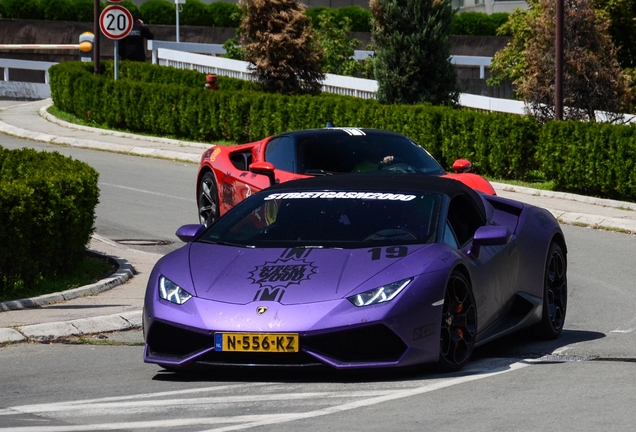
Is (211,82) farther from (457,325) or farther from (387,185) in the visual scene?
(457,325)

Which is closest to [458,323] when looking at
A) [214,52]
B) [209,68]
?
[209,68]

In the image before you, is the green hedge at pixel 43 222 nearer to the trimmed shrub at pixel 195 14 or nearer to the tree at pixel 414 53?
the tree at pixel 414 53

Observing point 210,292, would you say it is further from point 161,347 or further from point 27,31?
point 27,31

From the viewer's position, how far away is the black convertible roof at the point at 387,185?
30.8 ft

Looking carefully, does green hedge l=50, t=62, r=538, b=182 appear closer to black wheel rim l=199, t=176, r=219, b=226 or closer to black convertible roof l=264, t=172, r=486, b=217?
black wheel rim l=199, t=176, r=219, b=226

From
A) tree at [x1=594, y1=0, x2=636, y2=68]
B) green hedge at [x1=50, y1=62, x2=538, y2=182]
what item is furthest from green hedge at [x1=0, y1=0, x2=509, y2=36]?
tree at [x1=594, y1=0, x2=636, y2=68]

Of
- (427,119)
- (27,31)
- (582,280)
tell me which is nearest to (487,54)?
(27,31)

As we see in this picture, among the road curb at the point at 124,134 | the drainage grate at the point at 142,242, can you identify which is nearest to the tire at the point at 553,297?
the drainage grate at the point at 142,242

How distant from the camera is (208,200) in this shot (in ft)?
53.3

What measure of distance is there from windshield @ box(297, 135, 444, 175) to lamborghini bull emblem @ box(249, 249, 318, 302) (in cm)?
544

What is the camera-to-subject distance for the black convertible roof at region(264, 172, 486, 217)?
938 centimetres

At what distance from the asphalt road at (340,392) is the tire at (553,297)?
0.40 ft

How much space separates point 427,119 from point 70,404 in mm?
16140

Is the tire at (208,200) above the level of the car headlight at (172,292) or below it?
below
